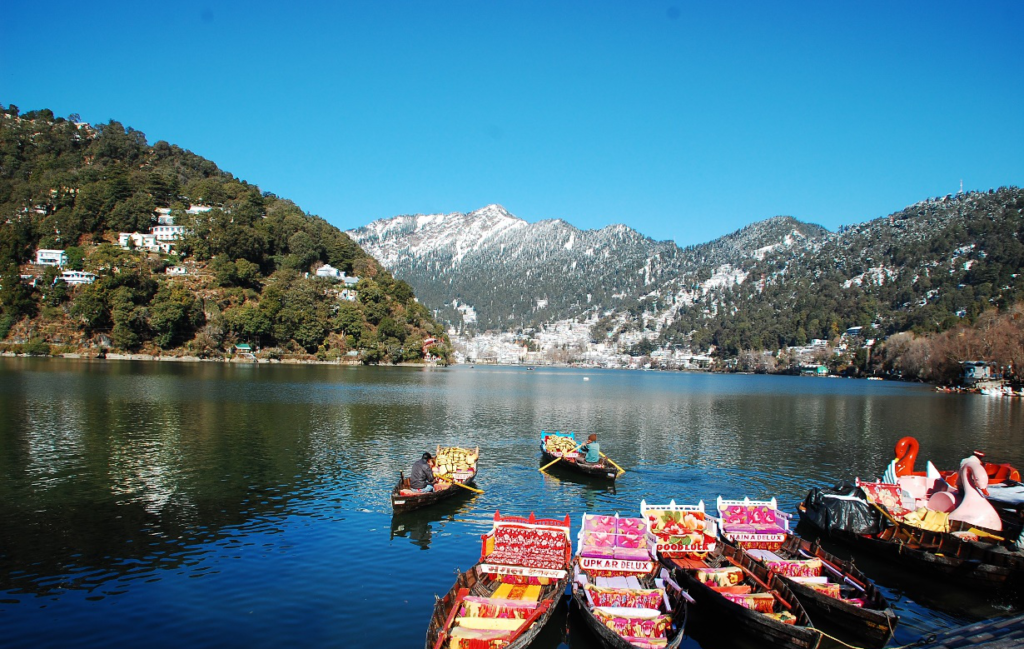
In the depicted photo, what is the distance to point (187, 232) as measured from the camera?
495 feet

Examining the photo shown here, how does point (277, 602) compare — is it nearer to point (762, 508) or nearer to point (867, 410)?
point (762, 508)

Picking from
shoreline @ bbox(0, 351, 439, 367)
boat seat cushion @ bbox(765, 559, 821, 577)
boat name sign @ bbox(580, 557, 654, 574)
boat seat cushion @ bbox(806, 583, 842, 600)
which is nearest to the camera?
boat seat cushion @ bbox(806, 583, 842, 600)

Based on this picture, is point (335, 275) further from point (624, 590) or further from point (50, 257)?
point (624, 590)

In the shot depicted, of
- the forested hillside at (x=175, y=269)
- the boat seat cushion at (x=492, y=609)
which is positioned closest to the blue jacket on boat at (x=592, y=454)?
the boat seat cushion at (x=492, y=609)

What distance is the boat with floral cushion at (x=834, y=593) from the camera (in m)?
14.8

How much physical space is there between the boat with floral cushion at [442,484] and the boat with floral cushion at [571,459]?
18.5ft

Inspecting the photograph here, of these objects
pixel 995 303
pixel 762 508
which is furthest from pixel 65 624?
pixel 995 303

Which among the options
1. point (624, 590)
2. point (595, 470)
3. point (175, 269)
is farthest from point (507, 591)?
point (175, 269)

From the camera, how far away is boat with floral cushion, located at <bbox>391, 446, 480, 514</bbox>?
993 inches

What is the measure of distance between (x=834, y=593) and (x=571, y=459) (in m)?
19.0

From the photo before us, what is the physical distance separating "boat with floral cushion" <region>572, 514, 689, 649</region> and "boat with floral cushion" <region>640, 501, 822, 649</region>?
3.08ft

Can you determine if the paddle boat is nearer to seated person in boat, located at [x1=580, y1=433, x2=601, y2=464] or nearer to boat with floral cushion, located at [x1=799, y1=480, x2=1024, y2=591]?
boat with floral cushion, located at [x1=799, y1=480, x2=1024, y2=591]

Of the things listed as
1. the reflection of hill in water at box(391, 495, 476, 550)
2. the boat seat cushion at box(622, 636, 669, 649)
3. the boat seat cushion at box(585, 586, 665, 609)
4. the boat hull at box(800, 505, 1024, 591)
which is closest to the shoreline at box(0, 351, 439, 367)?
the reflection of hill in water at box(391, 495, 476, 550)

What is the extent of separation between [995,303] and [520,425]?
176916 millimetres
